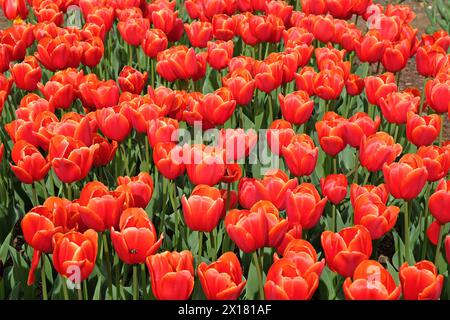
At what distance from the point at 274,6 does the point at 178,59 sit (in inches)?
53.9

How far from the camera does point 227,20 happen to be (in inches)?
186

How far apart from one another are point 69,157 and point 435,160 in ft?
4.88

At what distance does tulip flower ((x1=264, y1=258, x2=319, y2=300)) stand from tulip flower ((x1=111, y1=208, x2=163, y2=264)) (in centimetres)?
40

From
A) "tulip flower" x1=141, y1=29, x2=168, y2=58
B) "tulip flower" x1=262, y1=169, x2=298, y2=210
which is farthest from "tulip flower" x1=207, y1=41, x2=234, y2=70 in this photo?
"tulip flower" x1=262, y1=169, x2=298, y2=210

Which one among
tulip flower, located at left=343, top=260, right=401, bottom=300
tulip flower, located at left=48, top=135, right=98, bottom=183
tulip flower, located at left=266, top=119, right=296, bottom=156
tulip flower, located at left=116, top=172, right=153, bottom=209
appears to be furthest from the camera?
tulip flower, located at left=266, top=119, right=296, bottom=156

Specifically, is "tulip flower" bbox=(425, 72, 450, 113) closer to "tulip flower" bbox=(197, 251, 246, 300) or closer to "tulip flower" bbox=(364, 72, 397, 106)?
"tulip flower" bbox=(364, 72, 397, 106)

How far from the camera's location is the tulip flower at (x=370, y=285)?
2129mm

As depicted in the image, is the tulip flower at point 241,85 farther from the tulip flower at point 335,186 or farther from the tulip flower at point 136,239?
the tulip flower at point 136,239

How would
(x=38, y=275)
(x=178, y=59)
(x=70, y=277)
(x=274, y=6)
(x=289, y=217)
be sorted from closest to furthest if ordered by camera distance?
(x=70, y=277)
(x=289, y=217)
(x=38, y=275)
(x=178, y=59)
(x=274, y=6)

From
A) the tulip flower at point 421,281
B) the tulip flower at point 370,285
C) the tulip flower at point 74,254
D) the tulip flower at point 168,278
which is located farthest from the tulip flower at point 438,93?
the tulip flower at point 74,254

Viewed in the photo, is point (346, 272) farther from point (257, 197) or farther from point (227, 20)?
point (227, 20)

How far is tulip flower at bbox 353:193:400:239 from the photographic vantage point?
2.63m

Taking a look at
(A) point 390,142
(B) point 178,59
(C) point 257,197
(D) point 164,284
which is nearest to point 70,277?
(D) point 164,284

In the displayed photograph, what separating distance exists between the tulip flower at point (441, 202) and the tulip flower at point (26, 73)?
→ 226 centimetres
